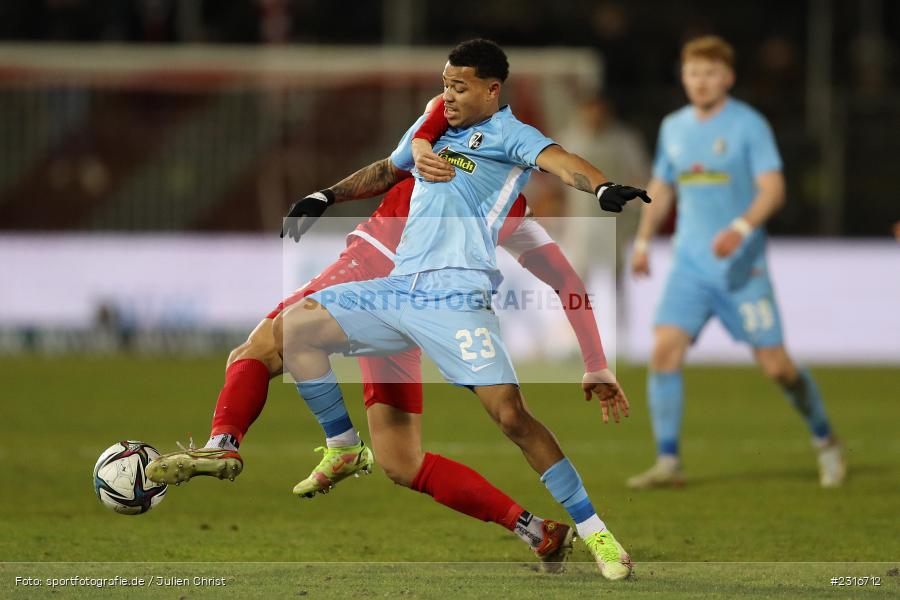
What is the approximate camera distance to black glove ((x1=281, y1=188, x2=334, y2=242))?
5.74 metres

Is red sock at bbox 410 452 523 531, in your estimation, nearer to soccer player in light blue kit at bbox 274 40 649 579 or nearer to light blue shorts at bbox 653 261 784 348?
soccer player in light blue kit at bbox 274 40 649 579

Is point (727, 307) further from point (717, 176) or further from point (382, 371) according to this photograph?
point (382, 371)

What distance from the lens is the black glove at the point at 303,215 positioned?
574 centimetres

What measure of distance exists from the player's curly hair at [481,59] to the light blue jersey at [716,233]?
3.18 metres

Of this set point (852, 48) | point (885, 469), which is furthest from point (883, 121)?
point (885, 469)

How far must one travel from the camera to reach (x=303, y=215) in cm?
575

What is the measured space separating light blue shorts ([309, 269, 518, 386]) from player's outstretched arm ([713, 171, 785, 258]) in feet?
9.13

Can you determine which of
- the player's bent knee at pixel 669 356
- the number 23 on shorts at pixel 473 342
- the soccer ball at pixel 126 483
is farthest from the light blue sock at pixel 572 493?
the player's bent knee at pixel 669 356

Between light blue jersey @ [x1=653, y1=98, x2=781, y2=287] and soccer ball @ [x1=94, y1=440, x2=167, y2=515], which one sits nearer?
soccer ball @ [x1=94, y1=440, x2=167, y2=515]

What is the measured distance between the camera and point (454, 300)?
5566mm

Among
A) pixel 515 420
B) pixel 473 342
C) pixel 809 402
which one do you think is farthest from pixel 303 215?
pixel 809 402

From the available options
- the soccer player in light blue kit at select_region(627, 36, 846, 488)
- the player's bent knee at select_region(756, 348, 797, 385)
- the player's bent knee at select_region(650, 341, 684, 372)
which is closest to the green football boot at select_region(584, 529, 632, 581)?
the soccer player in light blue kit at select_region(627, 36, 846, 488)

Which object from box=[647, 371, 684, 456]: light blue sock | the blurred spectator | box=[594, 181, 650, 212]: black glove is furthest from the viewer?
the blurred spectator

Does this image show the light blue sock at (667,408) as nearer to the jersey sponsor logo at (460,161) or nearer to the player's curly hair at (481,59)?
the jersey sponsor logo at (460,161)
